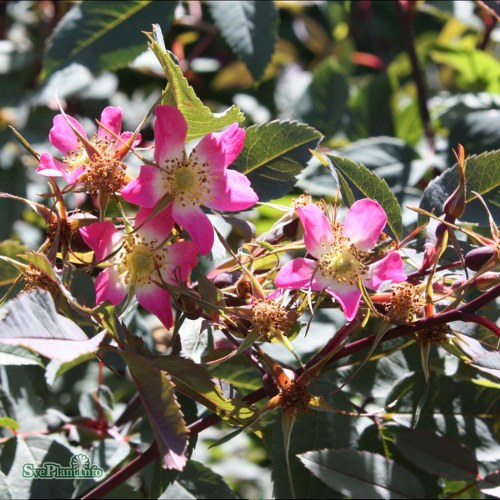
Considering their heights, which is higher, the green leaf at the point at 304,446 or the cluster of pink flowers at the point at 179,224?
the cluster of pink flowers at the point at 179,224

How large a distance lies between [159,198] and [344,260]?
0.18 m

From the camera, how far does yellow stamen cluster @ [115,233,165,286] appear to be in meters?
0.73

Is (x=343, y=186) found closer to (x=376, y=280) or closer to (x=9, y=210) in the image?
(x=376, y=280)

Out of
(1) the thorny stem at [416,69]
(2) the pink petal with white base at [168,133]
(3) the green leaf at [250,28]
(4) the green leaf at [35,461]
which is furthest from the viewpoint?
(1) the thorny stem at [416,69]

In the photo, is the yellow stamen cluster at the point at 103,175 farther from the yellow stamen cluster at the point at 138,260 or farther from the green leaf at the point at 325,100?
the green leaf at the point at 325,100

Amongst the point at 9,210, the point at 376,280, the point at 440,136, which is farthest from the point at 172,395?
the point at 440,136

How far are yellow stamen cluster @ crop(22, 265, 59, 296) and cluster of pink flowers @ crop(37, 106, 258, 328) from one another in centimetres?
5

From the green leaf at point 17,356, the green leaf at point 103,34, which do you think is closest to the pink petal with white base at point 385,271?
the green leaf at point 17,356

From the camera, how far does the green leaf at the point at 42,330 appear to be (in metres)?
0.61

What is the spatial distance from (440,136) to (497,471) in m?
0.83

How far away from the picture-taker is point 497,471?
A: 0.92 m

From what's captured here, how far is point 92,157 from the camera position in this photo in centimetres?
72

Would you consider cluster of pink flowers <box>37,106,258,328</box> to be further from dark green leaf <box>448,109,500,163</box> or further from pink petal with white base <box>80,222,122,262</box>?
dark green leaf <box>448,109,500,163</box>

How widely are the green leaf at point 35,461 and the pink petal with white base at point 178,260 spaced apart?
1.19ft
